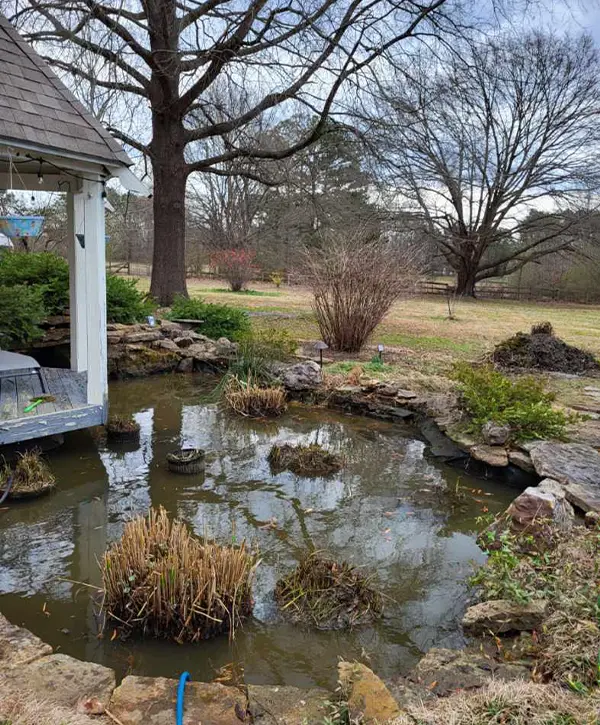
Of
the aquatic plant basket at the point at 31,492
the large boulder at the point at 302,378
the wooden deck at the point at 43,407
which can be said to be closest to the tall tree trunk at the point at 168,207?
the large boulder at the point at 302,378

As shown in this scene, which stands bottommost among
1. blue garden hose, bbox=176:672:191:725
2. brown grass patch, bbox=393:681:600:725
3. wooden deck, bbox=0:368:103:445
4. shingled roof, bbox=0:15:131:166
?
blue garden hose, bbox=176:672:191:725

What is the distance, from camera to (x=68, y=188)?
5207 mm

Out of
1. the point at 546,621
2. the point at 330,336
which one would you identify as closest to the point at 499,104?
the point at 330,336

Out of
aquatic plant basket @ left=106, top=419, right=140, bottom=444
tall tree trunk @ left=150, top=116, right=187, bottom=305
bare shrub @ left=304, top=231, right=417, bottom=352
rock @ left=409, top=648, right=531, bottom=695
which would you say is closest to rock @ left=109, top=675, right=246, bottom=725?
rock @ left=409, top=648, right=531, bottom=695

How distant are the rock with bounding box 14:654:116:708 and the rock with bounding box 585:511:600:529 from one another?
2861mm

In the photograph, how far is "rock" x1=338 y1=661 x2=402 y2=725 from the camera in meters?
1.92

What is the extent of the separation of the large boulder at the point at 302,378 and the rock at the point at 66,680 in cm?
494

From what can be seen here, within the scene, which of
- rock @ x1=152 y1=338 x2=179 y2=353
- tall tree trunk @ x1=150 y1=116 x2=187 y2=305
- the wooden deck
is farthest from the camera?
tall tree trunk @ x1=150 y1=116 x2=187 y2=305

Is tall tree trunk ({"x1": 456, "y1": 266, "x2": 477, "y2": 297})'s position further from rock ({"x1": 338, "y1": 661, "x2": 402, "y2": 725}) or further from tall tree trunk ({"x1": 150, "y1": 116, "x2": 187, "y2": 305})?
rock ({"x1": 338, "y1": 661, "x2": 402, "y2": 725})

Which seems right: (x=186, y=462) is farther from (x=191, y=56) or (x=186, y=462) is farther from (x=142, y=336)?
(x=191, y=56)

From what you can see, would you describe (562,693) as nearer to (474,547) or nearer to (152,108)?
(474,547)

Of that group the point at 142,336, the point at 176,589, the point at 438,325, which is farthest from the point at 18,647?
the point at 438,325

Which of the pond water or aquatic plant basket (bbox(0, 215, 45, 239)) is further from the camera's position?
aquatic plant basket (bbox(0, 215, 45, 239))

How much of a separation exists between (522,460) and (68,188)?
181 inches
